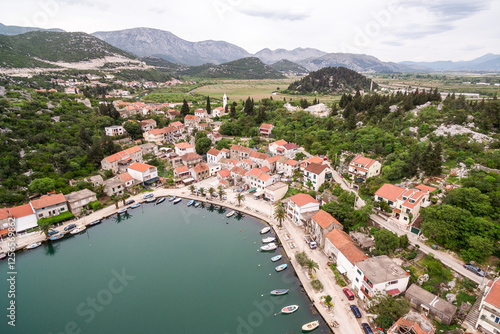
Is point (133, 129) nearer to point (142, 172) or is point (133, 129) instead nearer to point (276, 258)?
point (142, 172)

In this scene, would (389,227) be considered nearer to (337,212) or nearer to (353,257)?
(337,212)

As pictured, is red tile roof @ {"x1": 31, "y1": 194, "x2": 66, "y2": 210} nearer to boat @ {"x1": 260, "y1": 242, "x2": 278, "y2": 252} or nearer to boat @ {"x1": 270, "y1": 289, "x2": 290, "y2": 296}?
boat @ {"x1": 260, "y1": 242, "x2": 278, "y2": 252}

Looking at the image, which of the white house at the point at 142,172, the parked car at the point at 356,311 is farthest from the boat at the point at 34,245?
the parked car at the point at 356,311

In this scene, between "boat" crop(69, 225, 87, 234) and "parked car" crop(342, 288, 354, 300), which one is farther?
"boat" crop(69, 225, 87, 234)

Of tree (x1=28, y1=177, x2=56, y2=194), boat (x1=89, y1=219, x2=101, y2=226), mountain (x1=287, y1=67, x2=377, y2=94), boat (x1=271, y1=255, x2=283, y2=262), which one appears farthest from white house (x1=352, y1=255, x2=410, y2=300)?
mountain (x1=287, y1=67, x2=377, y2=94)

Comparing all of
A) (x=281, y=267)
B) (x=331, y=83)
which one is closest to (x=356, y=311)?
(x=281, y=267)

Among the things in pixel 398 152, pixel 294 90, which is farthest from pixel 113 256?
pixel 294 90
